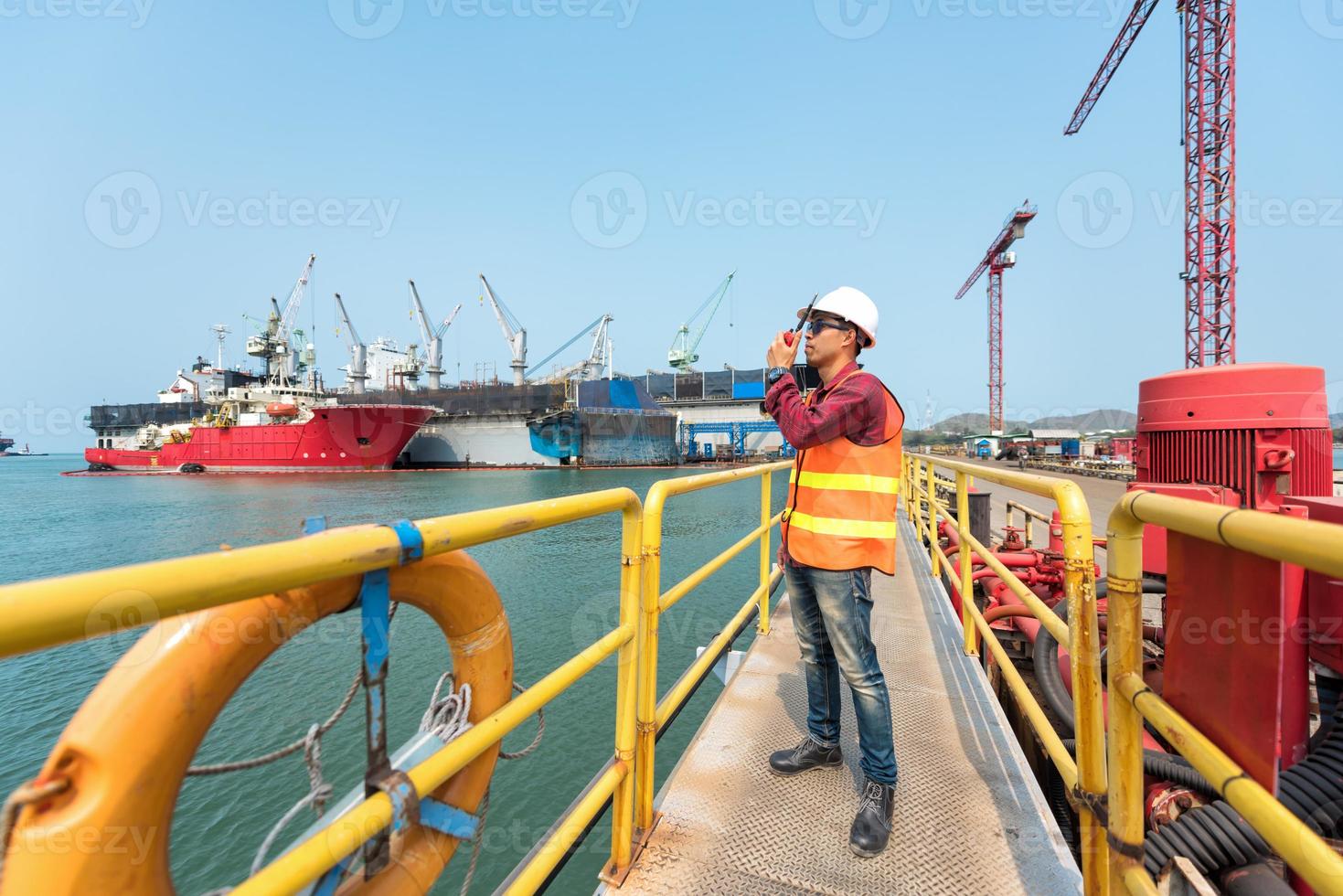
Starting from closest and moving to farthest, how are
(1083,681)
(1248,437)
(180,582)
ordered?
(180,582)
(1083,681)
(1248,437)

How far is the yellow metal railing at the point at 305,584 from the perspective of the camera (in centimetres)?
64

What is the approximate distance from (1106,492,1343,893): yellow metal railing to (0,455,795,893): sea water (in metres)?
1.66

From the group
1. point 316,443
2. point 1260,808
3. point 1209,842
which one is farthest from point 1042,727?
point 316,443

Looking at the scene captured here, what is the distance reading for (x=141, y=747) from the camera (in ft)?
2.62

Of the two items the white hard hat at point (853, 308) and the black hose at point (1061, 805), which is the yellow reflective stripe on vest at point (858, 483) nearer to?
the white hard hat at point (853, 308)

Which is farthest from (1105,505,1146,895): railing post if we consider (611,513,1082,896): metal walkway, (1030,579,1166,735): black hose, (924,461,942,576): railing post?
(924,461,942,576): railing post

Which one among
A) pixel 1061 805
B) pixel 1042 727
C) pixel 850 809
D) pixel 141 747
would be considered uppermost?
pixel 141 747

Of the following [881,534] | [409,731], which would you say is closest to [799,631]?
[881,534]

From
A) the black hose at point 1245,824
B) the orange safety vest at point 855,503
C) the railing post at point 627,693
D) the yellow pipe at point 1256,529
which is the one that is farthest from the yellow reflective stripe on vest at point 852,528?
the black hose at point 1245,824

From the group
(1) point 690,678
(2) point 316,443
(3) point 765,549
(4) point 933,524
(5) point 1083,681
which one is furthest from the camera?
(2) point 316,443

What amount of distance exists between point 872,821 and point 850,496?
1137 mm

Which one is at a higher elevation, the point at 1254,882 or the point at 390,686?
the point at 1254,882

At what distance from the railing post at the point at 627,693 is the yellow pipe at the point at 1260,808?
126cm

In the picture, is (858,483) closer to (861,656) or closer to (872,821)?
(861,656)
